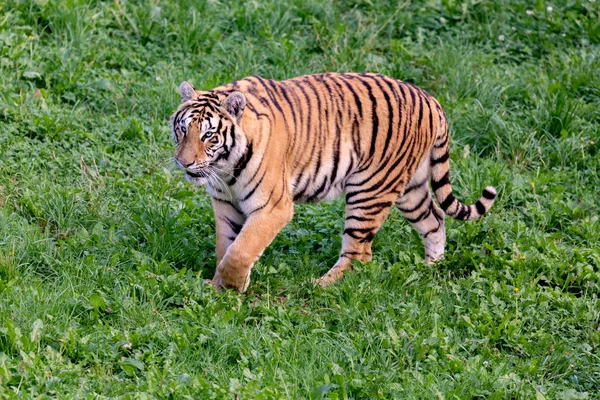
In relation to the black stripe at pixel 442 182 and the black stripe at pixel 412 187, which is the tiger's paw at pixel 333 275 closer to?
the black stripe at pixel 412 187

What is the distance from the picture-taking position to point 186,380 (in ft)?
14.4

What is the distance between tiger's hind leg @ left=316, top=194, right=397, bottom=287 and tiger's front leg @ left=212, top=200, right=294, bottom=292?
21.3 inches

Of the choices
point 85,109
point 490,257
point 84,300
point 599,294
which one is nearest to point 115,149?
point 85,109

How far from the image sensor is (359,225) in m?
5.75

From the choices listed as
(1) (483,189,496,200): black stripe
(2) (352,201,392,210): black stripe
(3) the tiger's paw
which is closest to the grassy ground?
(3) the tiger's paw

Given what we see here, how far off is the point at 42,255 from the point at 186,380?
1435mm

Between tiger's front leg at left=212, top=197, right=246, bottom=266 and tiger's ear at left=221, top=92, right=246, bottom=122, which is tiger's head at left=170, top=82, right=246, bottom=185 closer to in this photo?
tiger's ear at left=221, top=92, right=246, bottom=122

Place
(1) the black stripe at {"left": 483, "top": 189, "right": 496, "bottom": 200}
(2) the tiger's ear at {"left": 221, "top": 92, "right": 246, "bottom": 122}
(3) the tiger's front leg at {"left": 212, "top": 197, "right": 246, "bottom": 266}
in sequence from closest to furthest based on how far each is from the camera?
(2) the tiger's ear at {"left": 221, "top": 92, "right": 246, "bottom": 122} < (3) the tiger's front leg at {"left": 212, "top": 197, "right": 246, "bottom": 266} < (1) the black stripe at {"left": 483, "top": 189, "right": 496, "bottom": 200}

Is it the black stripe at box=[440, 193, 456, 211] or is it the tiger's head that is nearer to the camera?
the tiger's head

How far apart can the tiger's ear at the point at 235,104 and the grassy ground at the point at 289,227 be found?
0.94 meters

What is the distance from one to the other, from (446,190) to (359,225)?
24.6 inches

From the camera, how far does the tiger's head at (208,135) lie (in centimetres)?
507

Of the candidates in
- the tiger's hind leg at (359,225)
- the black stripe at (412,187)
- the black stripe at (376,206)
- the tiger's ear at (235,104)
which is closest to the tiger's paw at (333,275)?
the tiger's hind leg at (359,225)

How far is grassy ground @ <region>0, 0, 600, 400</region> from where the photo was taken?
461 cm
